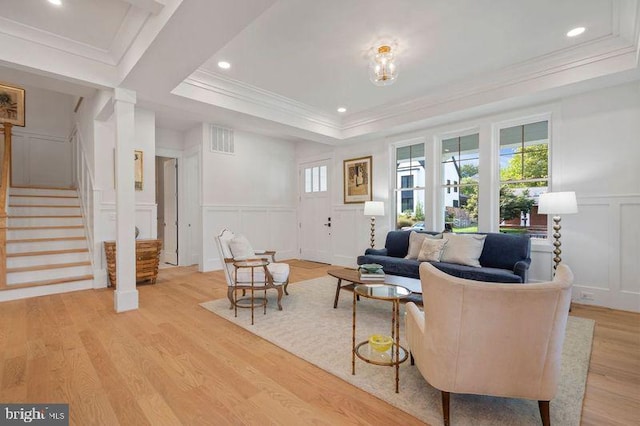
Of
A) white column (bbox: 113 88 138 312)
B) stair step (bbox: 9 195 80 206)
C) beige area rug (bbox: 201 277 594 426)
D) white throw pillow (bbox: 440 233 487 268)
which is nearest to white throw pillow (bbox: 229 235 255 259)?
beige area rug (bbox: 201 277 594 426)

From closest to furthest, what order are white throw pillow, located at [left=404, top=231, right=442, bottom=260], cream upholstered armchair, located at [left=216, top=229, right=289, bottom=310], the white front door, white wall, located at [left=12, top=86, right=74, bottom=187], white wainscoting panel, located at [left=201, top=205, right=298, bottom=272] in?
cream upholstered armchair, located at [left=216, top=229, right=289, bottom=310] < white throw pillow, located at [left=404, top=231, right=442, bottom=260] < white wainscoting panel, located at [left=201, top=205, right=298, bottom=272] < white wall, located at [left=12, top=86, right=74, bottom=187] < the white front door

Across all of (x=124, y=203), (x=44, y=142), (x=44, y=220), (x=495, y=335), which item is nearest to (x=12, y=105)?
(x=44, y=142)

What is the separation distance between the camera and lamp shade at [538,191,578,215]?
138 inches

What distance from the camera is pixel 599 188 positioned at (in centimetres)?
373

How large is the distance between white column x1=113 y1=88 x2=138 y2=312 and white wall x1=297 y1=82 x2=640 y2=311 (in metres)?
5.31

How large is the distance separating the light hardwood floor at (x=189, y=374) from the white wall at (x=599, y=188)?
482mm

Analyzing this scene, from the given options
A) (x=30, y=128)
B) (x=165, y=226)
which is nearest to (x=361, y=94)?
(x=165, y=226)

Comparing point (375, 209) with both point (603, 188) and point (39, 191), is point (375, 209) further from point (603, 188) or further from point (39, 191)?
point (39, 191)

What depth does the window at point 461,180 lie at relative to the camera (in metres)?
4.91

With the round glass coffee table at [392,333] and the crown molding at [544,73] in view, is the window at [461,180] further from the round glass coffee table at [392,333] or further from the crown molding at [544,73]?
the round glass coffee table at [392,333]

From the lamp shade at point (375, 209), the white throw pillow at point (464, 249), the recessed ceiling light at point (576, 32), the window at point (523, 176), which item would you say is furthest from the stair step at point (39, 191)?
the recessed ceiling light at point (576, 32)

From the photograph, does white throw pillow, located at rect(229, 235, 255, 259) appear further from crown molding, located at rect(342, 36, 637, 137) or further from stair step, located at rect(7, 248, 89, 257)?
crown molding, located at rect(342, 36, 637, 137)

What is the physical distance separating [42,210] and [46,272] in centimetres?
166

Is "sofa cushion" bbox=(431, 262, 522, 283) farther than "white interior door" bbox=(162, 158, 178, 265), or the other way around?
"white interior door" bbox=(162, 158, 178, 265)
